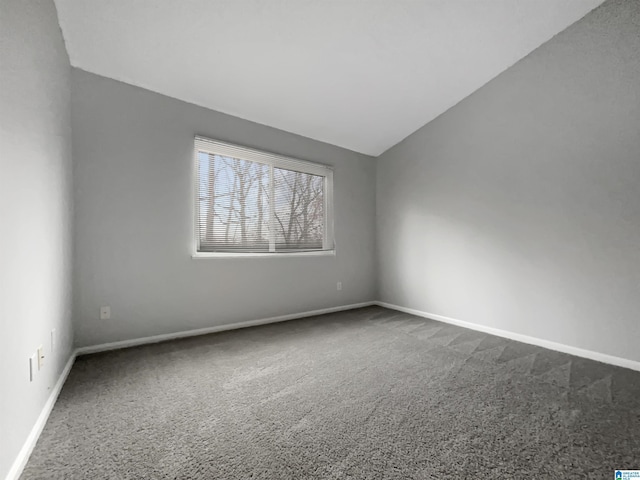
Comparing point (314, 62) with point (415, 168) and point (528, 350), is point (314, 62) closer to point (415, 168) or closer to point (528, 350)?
point (415, 168)

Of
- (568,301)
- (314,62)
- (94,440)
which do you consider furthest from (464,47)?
(94,440)

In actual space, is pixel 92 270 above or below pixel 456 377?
above

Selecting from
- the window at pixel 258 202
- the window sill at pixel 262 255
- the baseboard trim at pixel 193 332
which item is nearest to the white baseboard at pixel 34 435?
the baseboard trim at pixel 193 332

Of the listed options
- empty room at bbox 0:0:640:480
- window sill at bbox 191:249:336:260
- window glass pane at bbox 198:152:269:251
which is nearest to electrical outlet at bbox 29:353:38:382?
empty room at bbox 0:0:640:480

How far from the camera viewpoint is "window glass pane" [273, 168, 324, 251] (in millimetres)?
3711

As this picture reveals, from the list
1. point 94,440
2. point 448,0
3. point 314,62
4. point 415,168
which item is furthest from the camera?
point 415,168

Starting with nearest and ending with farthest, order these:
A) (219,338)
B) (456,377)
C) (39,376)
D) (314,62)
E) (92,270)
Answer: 1. (39,376)
2. (456,377)
3. (92,270)
4. (314,62)
5. (219,338)

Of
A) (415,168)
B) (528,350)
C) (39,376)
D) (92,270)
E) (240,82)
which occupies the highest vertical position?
(240,82)

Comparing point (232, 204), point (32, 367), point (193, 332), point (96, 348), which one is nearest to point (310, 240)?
point (232, 204)

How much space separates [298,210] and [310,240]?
1.46ft

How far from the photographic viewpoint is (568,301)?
2645mm

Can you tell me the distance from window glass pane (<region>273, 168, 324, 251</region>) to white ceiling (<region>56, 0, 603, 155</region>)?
0.85 metres

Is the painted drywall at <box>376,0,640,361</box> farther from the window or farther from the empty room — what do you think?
the window

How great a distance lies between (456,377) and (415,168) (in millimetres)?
2774
